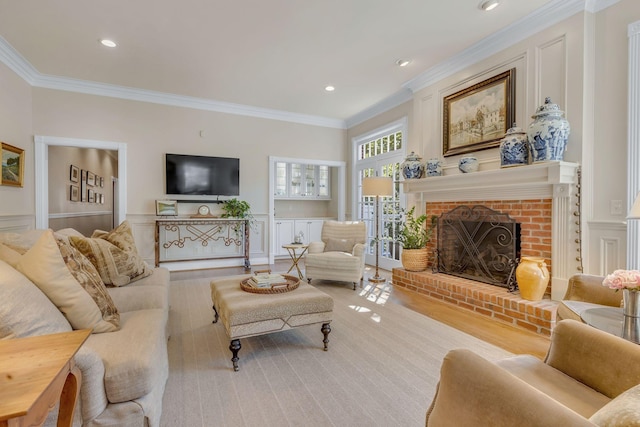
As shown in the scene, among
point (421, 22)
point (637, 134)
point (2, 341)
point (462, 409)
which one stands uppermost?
point (421, 22)

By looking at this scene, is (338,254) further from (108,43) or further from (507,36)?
(108,43)

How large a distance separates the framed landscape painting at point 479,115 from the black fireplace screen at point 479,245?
80 centimetres

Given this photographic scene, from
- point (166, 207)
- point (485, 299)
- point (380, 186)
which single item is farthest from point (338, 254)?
point (166, 207)

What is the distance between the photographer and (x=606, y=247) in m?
2.63

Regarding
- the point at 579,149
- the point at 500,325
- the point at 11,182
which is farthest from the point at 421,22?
the point at 11,182

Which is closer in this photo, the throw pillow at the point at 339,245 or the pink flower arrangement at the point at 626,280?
the pink flower arrangement at the point at 626,280

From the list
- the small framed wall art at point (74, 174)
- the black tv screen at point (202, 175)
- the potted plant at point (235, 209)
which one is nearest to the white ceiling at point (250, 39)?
the black tv screen at point (202, 175)

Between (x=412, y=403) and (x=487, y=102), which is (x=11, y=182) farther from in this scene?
(x=487, y=102)

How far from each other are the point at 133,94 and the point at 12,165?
1.88 metres

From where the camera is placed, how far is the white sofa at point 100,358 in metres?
1.17

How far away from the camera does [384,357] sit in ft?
7.31

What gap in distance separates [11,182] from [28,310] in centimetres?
379

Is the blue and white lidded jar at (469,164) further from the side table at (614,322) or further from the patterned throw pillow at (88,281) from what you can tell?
the patterned throw pillow at (88,281)

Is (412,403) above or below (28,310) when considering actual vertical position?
below
